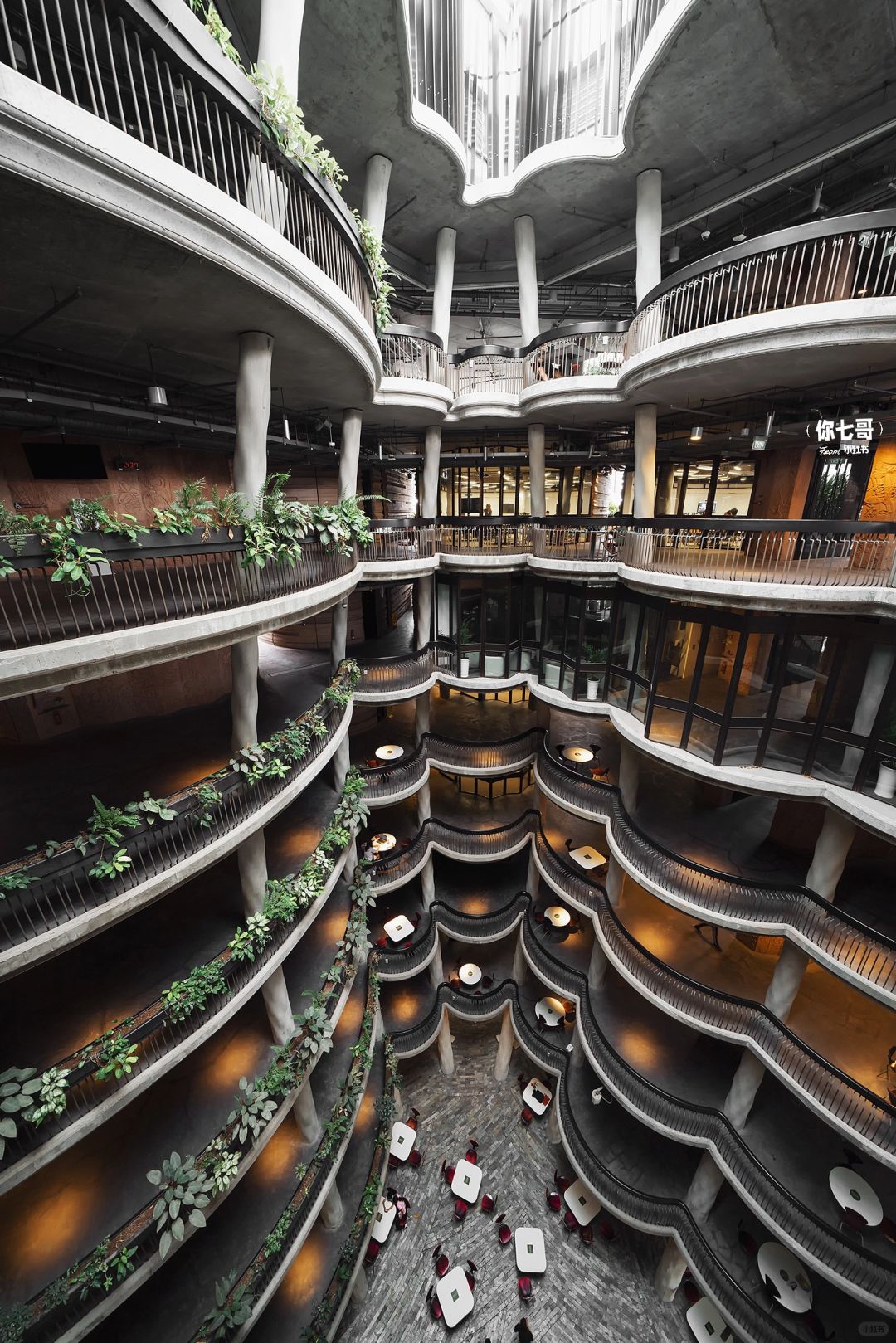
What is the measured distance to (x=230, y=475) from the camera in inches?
626

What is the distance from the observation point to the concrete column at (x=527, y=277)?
15781 mm

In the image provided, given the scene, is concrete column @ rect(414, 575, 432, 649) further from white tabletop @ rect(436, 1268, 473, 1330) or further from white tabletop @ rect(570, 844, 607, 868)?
white tabletop @ rect(436, 1268, 473, 1330)

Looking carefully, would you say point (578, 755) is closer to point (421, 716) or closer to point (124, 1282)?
point (421, 716)

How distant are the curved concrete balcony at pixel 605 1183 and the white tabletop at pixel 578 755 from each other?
27.0 feet

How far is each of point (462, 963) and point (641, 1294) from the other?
8.66 meters

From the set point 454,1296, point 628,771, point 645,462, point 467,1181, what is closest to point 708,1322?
point 454,1296

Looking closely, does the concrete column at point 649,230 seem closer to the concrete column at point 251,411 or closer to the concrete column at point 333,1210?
the concrete column at point 251,411

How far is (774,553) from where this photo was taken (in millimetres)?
11719

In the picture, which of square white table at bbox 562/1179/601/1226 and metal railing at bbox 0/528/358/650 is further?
square white table at bbox 562/1179/601/1226

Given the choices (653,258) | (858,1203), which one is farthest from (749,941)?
(653,258)

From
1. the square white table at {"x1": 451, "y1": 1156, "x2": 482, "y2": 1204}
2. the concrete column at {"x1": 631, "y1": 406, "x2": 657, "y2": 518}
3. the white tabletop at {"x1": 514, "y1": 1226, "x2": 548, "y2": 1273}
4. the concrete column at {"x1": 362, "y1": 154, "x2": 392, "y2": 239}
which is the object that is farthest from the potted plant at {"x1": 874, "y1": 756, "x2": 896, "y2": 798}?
the concrete column at {"x1": 362, "y1": 154, "x2": 392, "y2": 239}

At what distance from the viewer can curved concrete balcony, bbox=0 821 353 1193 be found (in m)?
5.66

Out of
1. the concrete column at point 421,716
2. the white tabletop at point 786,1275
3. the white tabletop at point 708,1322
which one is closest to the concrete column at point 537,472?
the concrete column at point 421,716

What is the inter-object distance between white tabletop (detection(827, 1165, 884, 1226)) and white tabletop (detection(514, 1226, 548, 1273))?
7.36 metres
